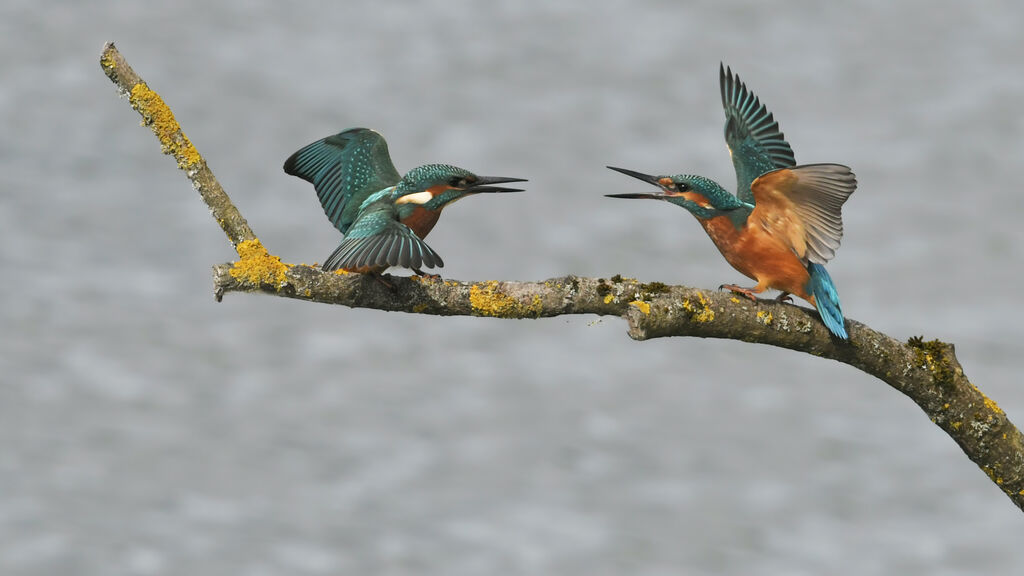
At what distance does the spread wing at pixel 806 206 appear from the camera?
18.4ft

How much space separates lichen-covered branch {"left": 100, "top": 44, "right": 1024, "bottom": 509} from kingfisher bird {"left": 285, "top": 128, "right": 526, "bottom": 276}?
216mm

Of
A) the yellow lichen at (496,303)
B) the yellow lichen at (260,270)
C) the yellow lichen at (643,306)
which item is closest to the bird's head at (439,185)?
the yellow lichen at (496,303)

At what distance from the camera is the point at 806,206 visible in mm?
5770

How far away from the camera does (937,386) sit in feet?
19.7

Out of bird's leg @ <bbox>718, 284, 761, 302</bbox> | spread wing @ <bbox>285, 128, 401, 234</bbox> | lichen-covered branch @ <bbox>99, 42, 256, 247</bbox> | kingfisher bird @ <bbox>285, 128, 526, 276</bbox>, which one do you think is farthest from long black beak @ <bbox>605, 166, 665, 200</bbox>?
lichen-covered branch @ <bbox>99, 42, 256, 247</bbox>

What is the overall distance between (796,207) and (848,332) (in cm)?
73

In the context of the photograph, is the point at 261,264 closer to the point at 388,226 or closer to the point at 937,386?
the point at 388,226

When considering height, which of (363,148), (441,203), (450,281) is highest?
(363,148)

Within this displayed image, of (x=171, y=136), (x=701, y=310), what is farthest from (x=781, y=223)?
(x=171, y=136)

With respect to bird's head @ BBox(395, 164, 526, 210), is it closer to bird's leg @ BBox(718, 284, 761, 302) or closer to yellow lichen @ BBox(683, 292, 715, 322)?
yellow lichen @ BBox(683, 292, 715, 322)

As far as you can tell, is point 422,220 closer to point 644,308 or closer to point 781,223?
point 644,308

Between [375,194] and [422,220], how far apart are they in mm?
423

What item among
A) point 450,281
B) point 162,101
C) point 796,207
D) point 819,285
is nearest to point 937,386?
point 819,285

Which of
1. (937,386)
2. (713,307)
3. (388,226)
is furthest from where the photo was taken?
(937,386)
